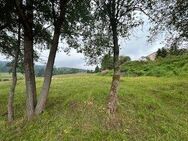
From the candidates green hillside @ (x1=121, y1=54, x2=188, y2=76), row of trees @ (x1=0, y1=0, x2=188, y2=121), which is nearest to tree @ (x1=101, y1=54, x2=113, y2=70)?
row of trees @ (x1=0, y1=0, x2=188, y2=121)

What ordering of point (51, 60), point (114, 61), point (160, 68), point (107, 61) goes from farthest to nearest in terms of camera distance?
point (160, 68) → point (107, 61) → point (51, 60) → point (114, 61)

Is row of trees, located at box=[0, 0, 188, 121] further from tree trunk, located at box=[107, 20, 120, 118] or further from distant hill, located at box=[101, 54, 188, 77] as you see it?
distant hill, located at box=[101, 54, 188, 77]

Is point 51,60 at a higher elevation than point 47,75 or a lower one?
higher

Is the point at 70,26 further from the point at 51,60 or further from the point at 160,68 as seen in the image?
the point at 160,68

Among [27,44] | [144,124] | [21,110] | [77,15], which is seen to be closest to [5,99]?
[21,110]

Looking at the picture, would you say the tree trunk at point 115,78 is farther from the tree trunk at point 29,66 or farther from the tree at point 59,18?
the tree trunk at point 29,66

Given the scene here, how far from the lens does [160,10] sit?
17875 mm

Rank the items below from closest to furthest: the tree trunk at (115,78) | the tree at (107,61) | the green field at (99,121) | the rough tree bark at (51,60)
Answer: the green field at (99,121)
the tree trunk at (115,78)
the rough tree bark at (51,60)
the tree at (107,61)

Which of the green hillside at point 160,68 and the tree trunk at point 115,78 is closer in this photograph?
the tree trunk at point 115,78

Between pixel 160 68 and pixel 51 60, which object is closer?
pixel 51 60

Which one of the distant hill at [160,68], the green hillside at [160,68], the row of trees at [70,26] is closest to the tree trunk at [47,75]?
the row of trees at [70,26]

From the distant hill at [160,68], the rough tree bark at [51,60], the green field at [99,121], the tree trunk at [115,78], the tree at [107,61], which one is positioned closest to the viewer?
the green field at [99,121]

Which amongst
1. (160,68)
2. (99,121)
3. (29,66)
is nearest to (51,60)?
(29,66)

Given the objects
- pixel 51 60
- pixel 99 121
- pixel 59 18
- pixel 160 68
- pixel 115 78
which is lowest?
pixel 99 121
